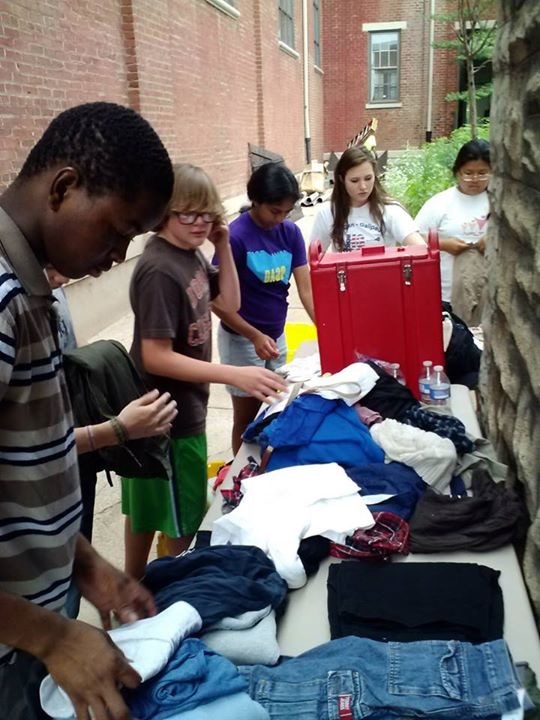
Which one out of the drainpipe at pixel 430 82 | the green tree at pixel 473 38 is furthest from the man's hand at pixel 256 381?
the drainpipe at pixel 430 82

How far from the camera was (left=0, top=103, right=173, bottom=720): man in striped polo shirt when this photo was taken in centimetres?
100

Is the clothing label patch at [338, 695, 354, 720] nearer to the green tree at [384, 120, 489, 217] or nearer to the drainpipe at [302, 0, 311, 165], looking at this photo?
the green tree at [384, 120, 489, 217]

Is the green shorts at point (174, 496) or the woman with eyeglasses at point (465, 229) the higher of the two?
the woman with eyeglasses at point (465, 229)

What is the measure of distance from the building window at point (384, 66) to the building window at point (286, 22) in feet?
20.1

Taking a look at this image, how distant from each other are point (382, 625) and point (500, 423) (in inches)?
45.2

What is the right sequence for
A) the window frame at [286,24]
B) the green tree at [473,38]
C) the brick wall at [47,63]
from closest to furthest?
the brick wall at [47,63] → the green tree at [473,38] → the window frame at [286,24]

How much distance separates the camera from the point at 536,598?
175cm

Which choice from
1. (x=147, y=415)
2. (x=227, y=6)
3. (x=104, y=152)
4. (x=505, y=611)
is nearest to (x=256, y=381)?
(x=147, y=415)

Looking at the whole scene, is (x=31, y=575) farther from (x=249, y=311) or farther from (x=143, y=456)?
(x=249, y=311)

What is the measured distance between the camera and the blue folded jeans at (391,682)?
1331mm

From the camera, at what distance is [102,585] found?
1.39 metres

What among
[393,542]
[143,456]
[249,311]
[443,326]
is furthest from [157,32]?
[393,542]

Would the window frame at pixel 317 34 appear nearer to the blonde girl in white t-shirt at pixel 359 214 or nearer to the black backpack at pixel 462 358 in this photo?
the blonde girl in white t-shirt at pixel 359 214

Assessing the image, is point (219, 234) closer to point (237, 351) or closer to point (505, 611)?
point (237, 351)
